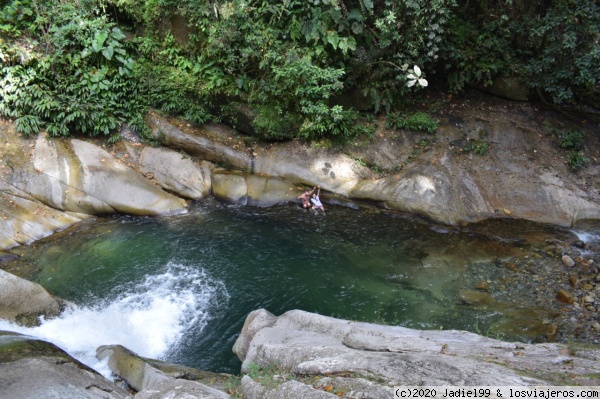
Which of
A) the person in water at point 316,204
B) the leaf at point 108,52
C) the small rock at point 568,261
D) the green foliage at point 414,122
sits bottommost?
the small rock at point 568,261

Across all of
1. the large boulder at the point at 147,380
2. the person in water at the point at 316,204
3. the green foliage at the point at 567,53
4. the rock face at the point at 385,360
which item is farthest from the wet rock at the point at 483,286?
the large boulder at the point at 147,380

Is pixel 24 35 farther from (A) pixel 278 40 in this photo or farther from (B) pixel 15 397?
(B) pixel 15 397

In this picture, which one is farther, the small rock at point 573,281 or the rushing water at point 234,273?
the small rock at point 573,281

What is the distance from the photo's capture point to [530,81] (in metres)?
14.0

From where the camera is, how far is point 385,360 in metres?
5.68

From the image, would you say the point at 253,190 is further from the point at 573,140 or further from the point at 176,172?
the point at 573,140

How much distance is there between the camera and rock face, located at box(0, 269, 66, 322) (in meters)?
8.70

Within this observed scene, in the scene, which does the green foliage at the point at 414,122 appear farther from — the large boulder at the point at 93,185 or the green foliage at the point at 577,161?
the large boulder at the point at 93,185

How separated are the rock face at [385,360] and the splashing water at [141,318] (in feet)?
7.24

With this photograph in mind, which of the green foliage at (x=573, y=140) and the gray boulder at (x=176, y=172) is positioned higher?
the green foliage at (x=573, y=140)

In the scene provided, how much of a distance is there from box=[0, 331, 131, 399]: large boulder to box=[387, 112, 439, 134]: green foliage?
11319 mm

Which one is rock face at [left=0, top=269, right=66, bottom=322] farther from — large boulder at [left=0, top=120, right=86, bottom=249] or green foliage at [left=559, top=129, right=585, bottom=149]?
green foliage at [left=559, top=129, right=585, bottom=149]

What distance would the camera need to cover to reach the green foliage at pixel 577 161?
13195 millimetres

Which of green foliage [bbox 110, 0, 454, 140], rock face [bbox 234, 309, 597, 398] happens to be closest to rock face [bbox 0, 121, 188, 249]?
green foliage [bbox 110, 0, 454, 140]
